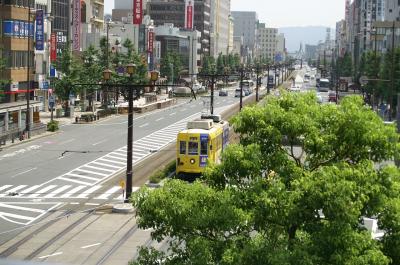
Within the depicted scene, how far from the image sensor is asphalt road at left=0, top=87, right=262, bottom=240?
35.1 m

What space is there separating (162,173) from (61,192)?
659 cm

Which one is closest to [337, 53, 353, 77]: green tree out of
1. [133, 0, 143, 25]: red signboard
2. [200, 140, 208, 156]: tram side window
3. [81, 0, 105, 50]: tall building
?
A: [133, 0, 143, 25]: red signboard

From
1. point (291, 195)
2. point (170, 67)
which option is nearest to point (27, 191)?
point (291, 195)

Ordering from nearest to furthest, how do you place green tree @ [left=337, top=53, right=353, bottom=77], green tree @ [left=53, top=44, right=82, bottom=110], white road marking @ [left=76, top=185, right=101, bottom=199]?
white road marking @ [left=76, top=185, right=101, bottom=199] → green tree @ [left=53, top=44, right=82, bottom=110] → green tree @ [left=337, top=53, right=353, bottom=77]

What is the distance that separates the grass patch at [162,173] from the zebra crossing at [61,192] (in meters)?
1.70

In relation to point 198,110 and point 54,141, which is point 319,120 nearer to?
point 54,141

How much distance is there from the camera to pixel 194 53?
171 m

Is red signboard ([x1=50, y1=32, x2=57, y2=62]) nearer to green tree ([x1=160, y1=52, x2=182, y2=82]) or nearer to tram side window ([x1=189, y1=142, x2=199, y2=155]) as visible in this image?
tram side window ([x1=189, y1=142, x2=199, y2=155])

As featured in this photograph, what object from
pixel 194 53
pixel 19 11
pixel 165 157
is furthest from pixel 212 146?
pixel 194 53

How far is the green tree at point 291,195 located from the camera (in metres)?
12.3

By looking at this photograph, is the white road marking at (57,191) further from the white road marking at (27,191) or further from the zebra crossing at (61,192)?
Result: the white road marking at (27,191)

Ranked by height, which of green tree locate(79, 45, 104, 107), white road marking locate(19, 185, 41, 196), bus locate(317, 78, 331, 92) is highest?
green tree locate(79, 45, 104, 107)

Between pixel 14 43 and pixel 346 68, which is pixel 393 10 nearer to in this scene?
pixel 346 68

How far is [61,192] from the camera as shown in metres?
38.6
